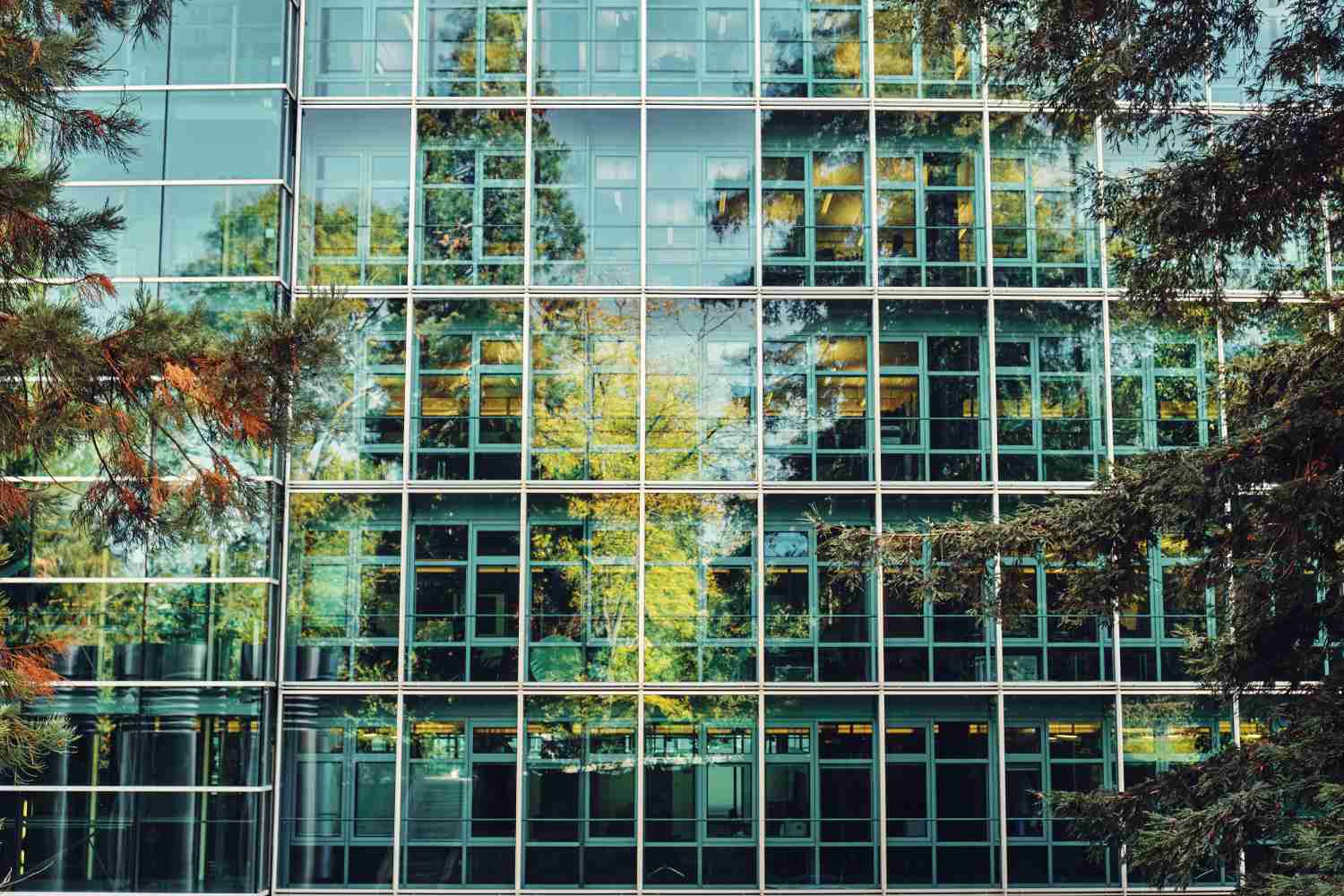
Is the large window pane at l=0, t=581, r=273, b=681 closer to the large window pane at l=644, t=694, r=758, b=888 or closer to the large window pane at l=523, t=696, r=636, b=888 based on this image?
the large window pane at l=523, t=696, r=636, b=888

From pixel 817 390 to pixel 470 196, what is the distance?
4514 millimetres

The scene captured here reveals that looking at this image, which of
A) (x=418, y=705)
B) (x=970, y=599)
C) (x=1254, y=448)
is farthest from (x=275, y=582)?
(x=1254, y=448)

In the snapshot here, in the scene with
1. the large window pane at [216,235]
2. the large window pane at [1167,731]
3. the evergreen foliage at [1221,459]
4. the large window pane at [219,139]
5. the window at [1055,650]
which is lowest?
the large window pane at [1167,731]

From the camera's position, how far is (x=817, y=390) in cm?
1666

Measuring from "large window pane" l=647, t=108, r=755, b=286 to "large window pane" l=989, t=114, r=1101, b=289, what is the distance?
9.31ft

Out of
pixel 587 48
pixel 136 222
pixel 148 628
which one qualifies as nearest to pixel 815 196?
pixel 587 48

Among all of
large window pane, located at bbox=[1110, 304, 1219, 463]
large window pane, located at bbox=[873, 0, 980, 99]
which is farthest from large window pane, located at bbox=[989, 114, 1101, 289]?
large window pane, located at bbox=[1110, 304, 1219, 463]

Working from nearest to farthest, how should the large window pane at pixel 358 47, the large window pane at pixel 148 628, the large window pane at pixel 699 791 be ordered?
the large window pane at pixel 148 628, the large window pane at pixel 699 791, the large window pane at pixel 358 47

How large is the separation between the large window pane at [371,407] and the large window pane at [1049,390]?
22.0 feet

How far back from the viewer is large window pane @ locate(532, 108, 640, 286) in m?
16.8

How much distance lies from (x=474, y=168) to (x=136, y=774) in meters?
7.51

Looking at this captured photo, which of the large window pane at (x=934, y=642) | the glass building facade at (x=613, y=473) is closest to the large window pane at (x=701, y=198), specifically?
the glass building facade at (x=613, y=473)

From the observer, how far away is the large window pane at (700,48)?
1706 centimetres

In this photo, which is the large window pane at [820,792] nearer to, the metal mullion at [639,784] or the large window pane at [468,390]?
the metal mullion at [639,784]
